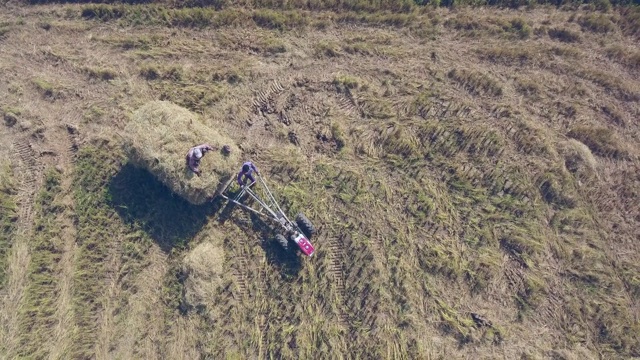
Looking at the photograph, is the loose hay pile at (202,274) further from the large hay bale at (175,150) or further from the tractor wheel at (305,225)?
the tractor wheel at (305,225)

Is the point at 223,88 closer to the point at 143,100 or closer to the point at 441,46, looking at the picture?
the point at 143,100

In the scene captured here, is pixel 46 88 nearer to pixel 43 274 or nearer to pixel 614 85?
pixel 43 274

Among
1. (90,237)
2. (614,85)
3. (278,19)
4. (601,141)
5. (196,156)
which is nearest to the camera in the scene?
(196,156)

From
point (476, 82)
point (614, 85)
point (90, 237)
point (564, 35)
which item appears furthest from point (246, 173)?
point (614, 85)

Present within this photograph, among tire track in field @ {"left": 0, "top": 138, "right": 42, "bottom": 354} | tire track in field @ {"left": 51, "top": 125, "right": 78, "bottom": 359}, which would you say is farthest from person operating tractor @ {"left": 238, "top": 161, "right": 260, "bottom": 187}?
tire track in field @ {"left": 0, "top": 138, "right": 42, "bottom": 354}

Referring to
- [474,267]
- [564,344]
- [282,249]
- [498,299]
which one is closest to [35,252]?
[282,249]

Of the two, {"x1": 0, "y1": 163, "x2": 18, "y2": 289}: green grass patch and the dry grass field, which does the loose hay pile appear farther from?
{"x1": 0, "y1": 163, "x2": 18, "y2": 289}: green grass patch

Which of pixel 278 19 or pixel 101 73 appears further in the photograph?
pixel 278 19
